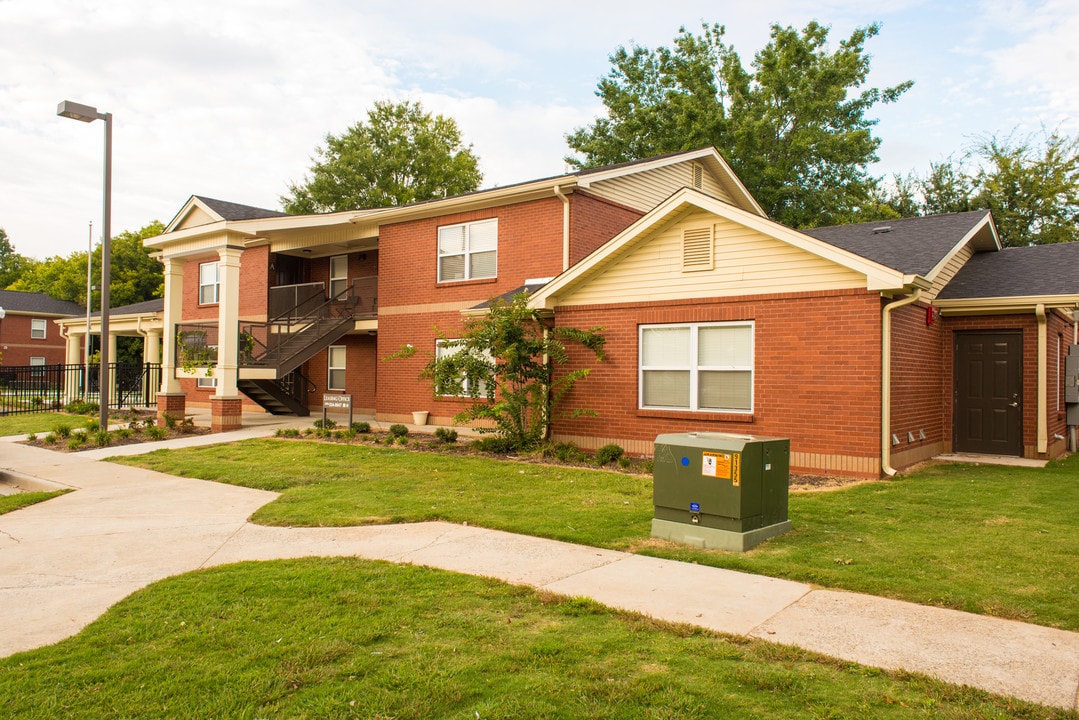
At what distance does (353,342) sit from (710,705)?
20.1 metres

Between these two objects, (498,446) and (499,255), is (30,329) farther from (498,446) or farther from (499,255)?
(498,446)

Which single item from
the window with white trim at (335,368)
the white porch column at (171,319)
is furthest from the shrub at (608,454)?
the white porch column at (171,319)

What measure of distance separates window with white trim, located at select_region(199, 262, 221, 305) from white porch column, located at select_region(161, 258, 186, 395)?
343 cm

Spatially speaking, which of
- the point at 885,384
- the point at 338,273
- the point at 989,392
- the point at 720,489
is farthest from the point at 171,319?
the point at 989,392

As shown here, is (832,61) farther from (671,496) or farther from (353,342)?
(671,496)

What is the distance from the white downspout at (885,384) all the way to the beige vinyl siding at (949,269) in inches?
77.1

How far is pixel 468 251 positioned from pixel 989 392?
37.4 feet

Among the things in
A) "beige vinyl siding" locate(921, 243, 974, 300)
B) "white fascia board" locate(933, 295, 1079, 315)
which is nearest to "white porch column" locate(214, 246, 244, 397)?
"beige vinyl siding" locate(921, 243, 974, 300)

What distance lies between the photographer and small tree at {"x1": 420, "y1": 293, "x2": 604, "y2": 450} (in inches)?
546

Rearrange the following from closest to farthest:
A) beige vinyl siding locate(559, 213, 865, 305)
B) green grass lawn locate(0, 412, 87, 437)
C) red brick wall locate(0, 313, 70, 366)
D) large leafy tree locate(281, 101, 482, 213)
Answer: beige vinyl siding locate(559, 213, 865, 305), green grass lawn locate(0, 412, 87, 437), large leafy tree locate(281, 101, 482, 213), red brick wall locate(0, 313, 70, 366)

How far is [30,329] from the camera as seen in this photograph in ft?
181

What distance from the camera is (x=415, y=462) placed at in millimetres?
12953

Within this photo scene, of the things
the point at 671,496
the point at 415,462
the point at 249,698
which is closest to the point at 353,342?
the point at 415,462

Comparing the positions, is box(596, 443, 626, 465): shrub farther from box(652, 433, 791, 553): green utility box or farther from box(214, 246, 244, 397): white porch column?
box(214, 246, 244, 397): white porch column
